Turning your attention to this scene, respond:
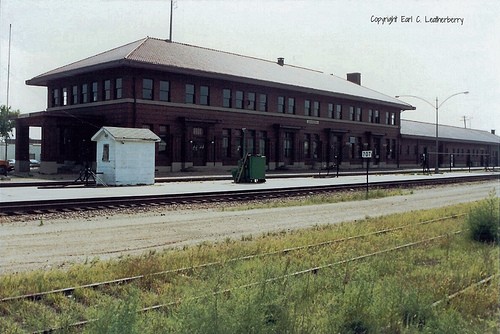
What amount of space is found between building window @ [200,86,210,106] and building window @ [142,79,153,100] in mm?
5175

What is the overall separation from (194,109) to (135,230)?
1208 inches

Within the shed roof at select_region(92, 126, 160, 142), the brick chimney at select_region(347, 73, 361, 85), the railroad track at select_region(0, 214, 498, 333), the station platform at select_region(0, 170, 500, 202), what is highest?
the brick chimney at select_region(347, 73, 361, 85)

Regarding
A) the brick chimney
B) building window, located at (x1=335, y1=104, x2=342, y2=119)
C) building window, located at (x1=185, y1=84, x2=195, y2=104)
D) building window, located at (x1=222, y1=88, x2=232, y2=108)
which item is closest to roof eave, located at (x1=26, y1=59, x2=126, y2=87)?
building window, located at (x1=185, y1=84, x2=195, y2=104)

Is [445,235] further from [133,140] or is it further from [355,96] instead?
[355,96]

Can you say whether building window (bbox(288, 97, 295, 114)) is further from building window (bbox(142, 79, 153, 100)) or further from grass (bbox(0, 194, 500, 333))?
grass (bbox(0, 194, 500, 333))

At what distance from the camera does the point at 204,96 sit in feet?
145

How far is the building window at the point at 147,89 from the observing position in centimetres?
3975

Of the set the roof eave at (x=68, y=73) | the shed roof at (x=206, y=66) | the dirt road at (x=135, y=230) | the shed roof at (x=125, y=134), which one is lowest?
the dirt road at (x=135, y=230)

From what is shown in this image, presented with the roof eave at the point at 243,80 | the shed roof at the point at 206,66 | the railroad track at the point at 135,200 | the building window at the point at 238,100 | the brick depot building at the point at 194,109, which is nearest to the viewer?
the railroad track at the point at 135,200

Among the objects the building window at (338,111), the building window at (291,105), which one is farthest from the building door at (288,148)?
the building window at (338,111)

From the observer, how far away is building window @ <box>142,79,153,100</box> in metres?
39.8

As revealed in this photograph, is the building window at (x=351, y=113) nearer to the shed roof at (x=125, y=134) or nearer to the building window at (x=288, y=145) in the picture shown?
the building window at (x=288, y=145)

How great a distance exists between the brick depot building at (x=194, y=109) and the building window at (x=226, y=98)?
0.09 m

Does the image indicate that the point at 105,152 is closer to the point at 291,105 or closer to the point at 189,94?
the point at 189,94
